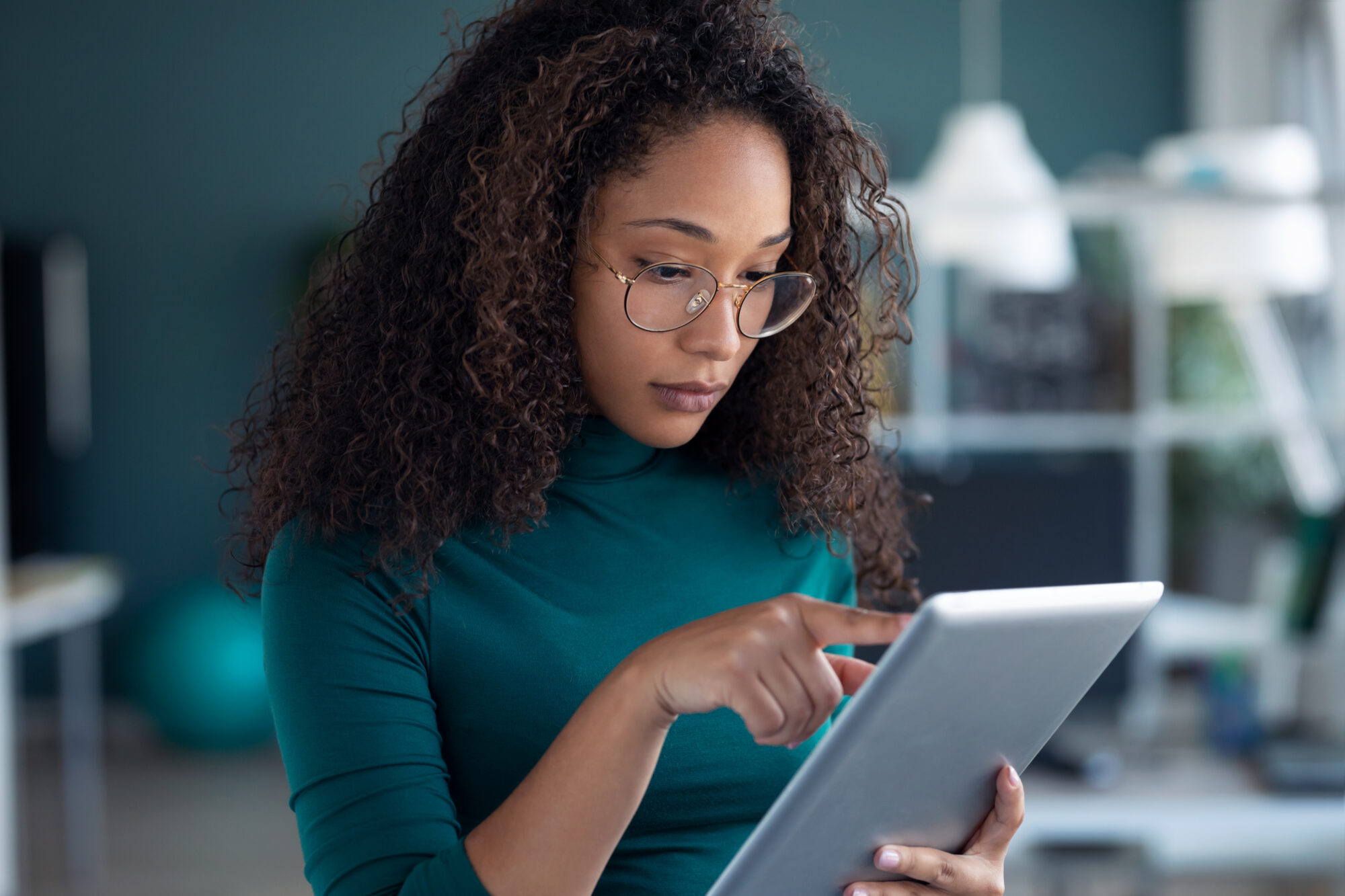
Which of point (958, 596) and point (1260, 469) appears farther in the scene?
point (1260, 469)

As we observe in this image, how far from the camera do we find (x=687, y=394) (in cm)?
99

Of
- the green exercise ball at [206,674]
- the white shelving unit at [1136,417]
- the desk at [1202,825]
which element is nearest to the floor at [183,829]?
the green exercise ball at [206,674]

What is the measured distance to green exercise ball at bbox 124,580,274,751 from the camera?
4.56 meters

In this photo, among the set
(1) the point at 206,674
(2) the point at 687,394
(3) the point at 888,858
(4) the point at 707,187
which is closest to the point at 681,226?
(4) the point at 707,187

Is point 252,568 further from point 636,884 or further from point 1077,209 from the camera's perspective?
point 1077,209

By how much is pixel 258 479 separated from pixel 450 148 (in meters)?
0.35

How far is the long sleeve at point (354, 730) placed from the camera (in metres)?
0.83

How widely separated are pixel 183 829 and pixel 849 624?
3863 millimetres

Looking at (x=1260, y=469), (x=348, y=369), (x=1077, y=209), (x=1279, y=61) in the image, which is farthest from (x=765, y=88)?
(x=1279, y=61)

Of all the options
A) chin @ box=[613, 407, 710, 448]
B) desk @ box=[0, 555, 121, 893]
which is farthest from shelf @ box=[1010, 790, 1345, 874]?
desk @ box=[0, 555, 121, 893]

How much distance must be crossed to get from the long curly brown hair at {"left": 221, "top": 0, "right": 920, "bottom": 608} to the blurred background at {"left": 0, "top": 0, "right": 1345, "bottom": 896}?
1425 millimetres

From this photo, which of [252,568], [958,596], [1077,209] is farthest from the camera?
[1077,209]

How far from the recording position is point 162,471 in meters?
5.25

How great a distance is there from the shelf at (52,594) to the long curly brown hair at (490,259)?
2455 mm
